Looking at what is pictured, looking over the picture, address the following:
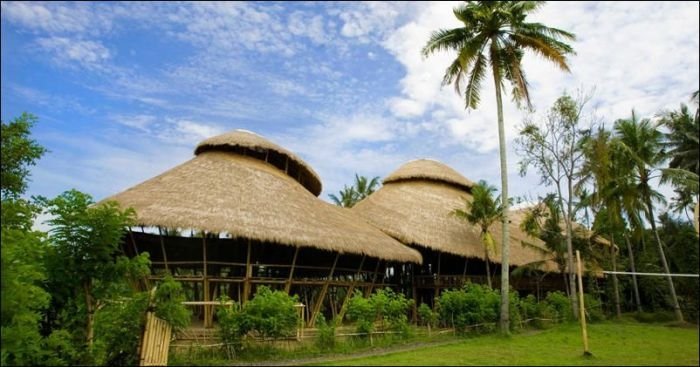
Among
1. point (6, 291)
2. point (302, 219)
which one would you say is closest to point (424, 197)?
point (302, 219)

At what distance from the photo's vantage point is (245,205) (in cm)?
1553

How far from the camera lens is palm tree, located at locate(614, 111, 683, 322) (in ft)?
73.7

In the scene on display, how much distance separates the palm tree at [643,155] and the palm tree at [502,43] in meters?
8.34

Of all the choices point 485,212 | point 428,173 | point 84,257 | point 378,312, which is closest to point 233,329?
point 84,257

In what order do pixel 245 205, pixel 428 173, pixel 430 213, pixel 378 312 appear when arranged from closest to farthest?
1. pixel 378 312
2. pixel 245 205
3. pixel 430 213
4. pixel 428 173

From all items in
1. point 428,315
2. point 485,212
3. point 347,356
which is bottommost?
point 347,356

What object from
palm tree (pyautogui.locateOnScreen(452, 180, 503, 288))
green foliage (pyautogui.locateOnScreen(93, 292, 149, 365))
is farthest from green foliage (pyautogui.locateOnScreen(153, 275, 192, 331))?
palm tree (pyautogui.locateOnScreen(452, 180, 503, 288))

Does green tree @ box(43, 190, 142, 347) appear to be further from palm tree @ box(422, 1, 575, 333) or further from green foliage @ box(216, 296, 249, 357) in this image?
palm tree @ box(422, 1, 575, 333)

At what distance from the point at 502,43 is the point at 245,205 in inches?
384

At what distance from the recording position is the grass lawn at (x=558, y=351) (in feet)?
31.9

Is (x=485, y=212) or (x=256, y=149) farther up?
(x=256, y=149)

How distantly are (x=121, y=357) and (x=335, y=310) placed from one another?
10470 millimetres

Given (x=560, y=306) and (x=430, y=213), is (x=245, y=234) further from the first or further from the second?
(x=560, y=306)

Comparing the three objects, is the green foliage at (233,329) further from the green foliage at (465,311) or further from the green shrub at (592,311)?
the green shrub at (592,311)
